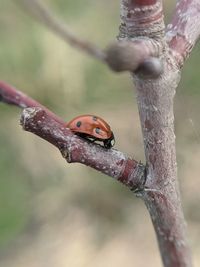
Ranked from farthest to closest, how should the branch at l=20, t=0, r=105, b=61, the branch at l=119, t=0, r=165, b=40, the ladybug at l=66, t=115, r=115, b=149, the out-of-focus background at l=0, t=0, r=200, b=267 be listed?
the out-of-focus background at l=0, t=0, r=200, b=267, the ladybug at l=66, t=115, r=115, b=149, the branch at l=119, t=0, r=165, b=40, the branch at l=20, t=0, r=105, b=61

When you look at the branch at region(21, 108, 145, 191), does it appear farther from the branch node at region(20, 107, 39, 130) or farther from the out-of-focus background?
the out-of-focus background

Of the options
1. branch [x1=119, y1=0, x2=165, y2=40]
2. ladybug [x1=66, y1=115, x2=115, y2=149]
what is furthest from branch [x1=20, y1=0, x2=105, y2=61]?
ladybug [x1=66, y1=115, x2=115, y2=149]

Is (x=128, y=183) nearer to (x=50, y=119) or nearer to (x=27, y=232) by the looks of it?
(x=50, y=119)

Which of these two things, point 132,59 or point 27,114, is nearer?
point 132,59

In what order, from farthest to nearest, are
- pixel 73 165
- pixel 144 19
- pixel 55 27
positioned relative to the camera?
pixel 73 165
pixel 144 19
pixel 55 27

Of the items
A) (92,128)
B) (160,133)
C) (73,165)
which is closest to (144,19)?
(160,133)

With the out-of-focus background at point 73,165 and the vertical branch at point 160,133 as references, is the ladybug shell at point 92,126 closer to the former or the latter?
the vertical branch at point 160,133

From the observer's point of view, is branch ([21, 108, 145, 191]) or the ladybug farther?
the ladybug

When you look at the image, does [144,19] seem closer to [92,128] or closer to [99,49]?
[99,49]
